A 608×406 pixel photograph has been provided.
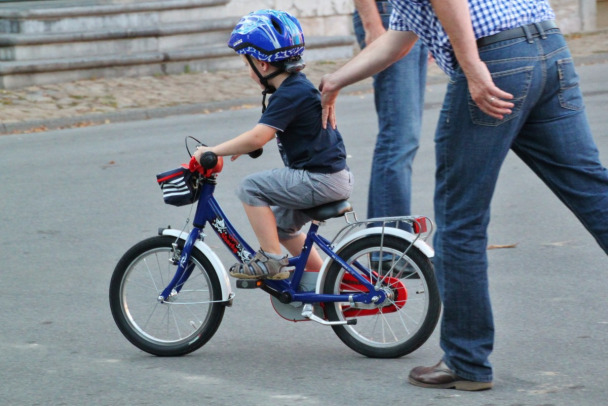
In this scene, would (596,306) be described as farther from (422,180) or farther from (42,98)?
(42,98)

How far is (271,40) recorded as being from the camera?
14.4 ft

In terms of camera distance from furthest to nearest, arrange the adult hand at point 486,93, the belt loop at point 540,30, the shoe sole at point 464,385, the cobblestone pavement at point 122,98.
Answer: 1. the cobblestone pavement at point 122,98
2. the shoe sole at point 464,385
3. the belt loop at point 540,30
4. the adult hand at point 486,93

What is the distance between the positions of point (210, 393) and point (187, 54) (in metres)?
11.8

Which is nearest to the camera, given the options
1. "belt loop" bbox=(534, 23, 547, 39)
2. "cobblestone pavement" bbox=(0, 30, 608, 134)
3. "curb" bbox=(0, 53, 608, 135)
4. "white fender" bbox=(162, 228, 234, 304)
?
"belt loop" bbox=(534, 23, 547, 39)

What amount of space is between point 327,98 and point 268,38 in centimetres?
36

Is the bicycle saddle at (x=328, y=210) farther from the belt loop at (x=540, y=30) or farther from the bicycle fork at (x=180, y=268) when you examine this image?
the belt loop at (x=540, y=30)

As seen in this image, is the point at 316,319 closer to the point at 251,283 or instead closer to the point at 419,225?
the point at 251,283

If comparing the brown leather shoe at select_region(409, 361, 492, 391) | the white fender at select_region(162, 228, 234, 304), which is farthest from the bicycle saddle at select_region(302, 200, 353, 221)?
the brown leather shoe at select_region(409, 361, 492, 391)

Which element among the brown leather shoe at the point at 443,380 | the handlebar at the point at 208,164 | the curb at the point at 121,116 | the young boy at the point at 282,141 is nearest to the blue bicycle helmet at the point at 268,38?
the young boy at the point at 282,141

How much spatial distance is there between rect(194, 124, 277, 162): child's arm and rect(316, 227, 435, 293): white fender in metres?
0.52

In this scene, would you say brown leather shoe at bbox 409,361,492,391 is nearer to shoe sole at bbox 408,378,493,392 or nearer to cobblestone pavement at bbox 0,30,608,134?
shoe sole at bbox 408,378,493,392

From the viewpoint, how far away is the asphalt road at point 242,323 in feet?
13.5

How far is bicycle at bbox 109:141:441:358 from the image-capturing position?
4.42m

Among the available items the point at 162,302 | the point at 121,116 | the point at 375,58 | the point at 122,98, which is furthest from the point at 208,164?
the point at 122,98
